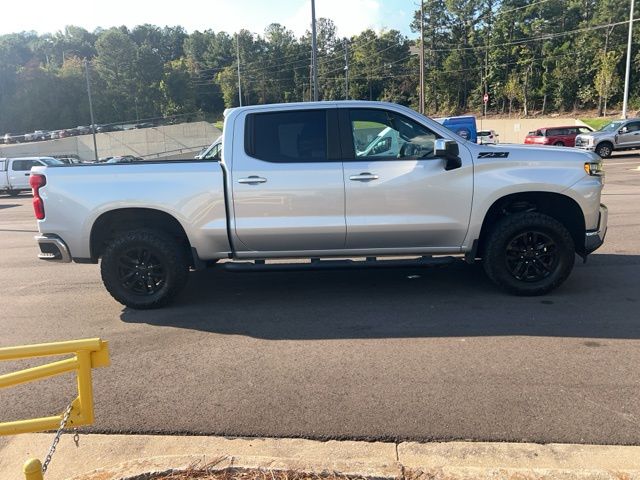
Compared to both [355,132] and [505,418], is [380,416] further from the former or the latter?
[355,132]

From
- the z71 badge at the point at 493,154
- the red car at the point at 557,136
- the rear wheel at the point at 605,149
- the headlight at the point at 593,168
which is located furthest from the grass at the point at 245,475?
the red car at the point at 557,136

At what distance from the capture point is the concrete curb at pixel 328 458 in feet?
9.01

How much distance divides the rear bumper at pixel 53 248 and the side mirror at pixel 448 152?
153 inches

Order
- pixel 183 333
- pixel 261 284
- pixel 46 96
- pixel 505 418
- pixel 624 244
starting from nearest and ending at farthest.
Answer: pixel 505 418
pixel 183 333
pixel 261 284
pixel 624 244
pixel 46 96

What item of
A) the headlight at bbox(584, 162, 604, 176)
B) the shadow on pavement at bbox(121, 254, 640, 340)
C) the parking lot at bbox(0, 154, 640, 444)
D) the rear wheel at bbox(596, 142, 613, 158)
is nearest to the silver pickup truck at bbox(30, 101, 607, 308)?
the headlight at bbox(584, 162, 604, 176)

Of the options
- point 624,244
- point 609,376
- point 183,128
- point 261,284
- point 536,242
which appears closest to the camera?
point 609,376

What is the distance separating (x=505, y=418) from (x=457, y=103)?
8850 centimetres

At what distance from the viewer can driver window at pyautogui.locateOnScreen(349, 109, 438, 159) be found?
5422 mm

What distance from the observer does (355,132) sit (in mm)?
5480

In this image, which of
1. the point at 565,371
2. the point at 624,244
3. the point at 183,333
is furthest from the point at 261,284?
the point at 624,244

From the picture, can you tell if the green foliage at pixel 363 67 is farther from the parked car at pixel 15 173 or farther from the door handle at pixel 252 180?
the door handle at pixel 252 180

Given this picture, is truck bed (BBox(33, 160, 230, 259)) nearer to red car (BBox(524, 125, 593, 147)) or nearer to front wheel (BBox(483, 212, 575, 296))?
front wheel (BBox(483, 212, 575, 296))

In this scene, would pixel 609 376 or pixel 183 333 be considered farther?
pixel 183 333

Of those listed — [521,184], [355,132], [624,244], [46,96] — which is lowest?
[624,244]
